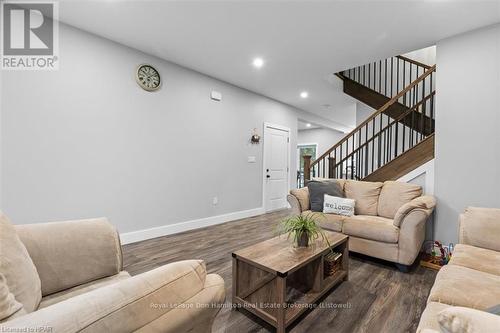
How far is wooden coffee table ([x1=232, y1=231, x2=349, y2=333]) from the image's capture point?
151 centimetres

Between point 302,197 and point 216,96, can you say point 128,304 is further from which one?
point 216,96

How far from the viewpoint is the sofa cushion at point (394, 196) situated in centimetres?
→ 283

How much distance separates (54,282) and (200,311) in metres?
0.90

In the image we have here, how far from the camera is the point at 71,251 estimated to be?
1.25m

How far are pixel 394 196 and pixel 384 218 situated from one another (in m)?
0.30

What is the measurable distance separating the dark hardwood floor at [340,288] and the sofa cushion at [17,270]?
42.7 inches

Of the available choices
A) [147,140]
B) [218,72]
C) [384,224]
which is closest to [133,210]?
[147,140]

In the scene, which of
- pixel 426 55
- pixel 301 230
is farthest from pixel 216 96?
pixel 426 55

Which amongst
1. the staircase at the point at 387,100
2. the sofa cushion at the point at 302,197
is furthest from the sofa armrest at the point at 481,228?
the staircase at the point at 387,100

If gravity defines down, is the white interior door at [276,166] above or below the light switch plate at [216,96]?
below

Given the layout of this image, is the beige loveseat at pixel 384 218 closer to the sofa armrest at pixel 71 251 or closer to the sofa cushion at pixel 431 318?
the sofa cushion at pixel 431 318

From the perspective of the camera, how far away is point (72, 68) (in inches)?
105

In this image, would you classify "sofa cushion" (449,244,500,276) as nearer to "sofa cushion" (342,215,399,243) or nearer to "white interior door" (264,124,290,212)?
"sofa cushion" (342,215,399,243)

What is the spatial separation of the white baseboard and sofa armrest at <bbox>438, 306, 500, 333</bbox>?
10.7 feet
